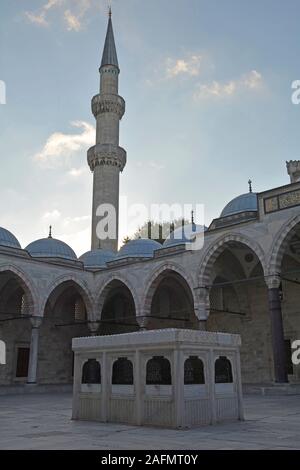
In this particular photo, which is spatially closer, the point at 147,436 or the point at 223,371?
the point at 147,436

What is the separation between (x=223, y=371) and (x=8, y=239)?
1725cm

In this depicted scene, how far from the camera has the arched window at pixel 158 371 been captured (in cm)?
670

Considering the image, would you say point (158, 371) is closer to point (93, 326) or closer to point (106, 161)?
point (93, 326)

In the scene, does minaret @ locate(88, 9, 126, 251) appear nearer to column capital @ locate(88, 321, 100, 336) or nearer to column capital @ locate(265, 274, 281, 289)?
column capital @ locate(88, 321, 100, 336)

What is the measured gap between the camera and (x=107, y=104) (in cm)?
2980

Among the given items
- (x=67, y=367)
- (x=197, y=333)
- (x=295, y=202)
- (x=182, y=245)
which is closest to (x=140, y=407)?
(x=197, y=333)

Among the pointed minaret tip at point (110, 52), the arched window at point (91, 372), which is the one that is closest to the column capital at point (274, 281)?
the arched window at point (91, 372)

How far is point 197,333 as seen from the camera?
696cm

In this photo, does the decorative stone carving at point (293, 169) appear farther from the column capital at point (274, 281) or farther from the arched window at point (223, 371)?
the arched window at point (223, 371)

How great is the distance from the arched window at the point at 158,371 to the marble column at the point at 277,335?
8.66 metres

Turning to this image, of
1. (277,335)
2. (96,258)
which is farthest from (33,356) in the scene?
(277,335)

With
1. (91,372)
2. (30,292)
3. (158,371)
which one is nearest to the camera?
(158,371)
